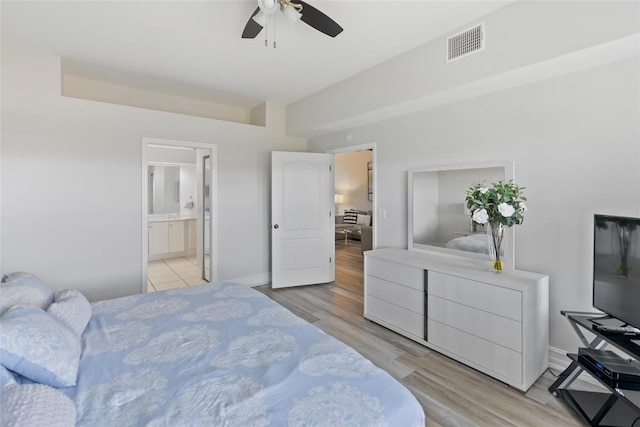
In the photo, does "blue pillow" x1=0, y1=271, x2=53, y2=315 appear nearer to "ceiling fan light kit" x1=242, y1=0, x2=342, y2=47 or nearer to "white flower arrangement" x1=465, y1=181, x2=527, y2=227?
"ceiling fan light kit" x1=242, y1=0, x2=342, y2=47

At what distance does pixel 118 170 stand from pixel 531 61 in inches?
158

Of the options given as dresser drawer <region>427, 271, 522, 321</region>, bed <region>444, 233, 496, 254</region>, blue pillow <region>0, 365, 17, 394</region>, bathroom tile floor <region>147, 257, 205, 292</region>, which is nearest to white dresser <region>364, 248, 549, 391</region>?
dresser drawer <region>427, 271, 522, 321</region>

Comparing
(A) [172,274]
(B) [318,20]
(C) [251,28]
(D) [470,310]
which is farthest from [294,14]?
(A) [172,274]

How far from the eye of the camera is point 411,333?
2.80 meters

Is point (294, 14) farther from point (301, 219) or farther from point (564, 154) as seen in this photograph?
point (301, 219)

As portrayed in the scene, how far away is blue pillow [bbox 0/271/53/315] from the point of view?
4.74ft

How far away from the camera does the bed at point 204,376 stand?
1022mm

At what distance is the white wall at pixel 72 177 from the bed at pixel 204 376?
6.03 ft

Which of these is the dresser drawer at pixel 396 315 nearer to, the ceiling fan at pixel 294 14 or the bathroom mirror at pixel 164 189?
the ceiling fan at pixel 294 14

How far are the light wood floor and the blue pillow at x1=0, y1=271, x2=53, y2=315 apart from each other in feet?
7.17

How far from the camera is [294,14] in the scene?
1.97 m

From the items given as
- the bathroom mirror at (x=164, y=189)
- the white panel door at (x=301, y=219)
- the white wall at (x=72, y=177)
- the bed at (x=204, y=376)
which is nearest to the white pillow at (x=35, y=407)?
the bed at (x=204, y=376)

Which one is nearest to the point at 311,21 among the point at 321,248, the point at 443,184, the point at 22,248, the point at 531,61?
the point at 531,61

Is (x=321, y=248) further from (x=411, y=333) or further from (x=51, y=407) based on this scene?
(x=51, y=407)
